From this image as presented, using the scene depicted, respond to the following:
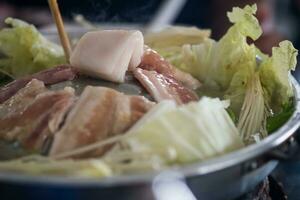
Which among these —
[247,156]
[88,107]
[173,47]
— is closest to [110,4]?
[173,47]

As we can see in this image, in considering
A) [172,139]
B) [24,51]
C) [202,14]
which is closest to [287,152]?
[172,139]

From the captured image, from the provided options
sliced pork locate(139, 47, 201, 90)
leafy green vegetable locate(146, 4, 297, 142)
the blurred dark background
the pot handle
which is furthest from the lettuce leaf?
the blurred dark background

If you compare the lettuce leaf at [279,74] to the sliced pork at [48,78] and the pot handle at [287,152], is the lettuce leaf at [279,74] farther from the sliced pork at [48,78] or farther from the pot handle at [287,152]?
the sliced pork at [48,78]

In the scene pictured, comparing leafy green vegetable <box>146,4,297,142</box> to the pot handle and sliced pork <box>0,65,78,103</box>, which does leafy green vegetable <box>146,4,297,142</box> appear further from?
sliced pork <box>0,65,78,103</box>

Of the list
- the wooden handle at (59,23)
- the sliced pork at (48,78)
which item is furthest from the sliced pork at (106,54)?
the wooden handle at (59,23)

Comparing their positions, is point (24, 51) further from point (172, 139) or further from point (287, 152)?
point (287, 152)

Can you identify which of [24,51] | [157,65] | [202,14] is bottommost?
[202,14]
